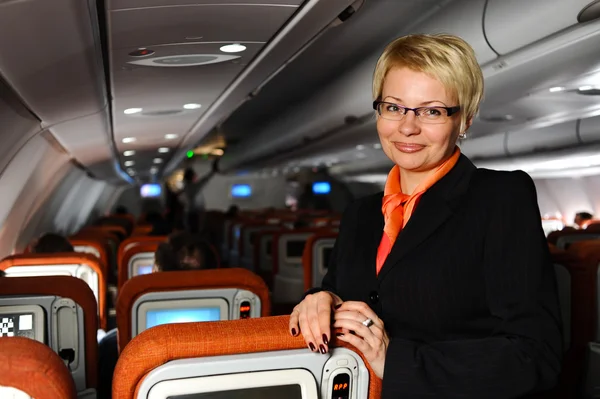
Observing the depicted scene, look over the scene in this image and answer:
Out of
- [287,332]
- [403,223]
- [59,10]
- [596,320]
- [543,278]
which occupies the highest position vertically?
[59,10]

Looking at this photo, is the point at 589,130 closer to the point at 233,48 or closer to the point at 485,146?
the point at 485,146

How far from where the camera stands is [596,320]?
4.64 meters

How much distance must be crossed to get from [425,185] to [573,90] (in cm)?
433

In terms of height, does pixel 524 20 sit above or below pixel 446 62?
above

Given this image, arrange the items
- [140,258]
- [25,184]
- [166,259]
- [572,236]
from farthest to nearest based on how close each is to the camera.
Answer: [25,184], [572,236], [140,258], [166,259]

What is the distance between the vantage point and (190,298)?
3.83m

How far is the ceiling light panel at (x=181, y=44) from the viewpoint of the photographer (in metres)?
3.24

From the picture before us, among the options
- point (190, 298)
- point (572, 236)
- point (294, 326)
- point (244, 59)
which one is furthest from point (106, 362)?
point (572, 236)

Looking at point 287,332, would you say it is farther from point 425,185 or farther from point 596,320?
point 596,320

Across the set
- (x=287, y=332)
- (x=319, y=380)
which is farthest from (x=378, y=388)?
(x=287, y=332)

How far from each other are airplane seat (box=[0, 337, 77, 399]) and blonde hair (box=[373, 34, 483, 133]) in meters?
1.03

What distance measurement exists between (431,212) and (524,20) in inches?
103

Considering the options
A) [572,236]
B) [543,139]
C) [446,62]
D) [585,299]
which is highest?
[543,139]

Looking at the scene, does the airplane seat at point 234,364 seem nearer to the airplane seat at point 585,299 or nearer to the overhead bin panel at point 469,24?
the airplane seat at point 585,299
